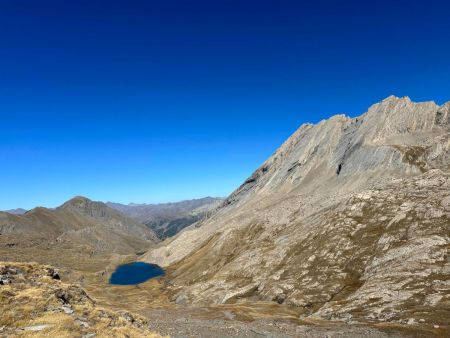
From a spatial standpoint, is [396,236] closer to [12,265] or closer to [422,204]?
[422,204]

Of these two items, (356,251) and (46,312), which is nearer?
(46,312)

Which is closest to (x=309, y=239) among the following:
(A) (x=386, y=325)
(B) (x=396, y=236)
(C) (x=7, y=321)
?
(B) (x=396, y=236)

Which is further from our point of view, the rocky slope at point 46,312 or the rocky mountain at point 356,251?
the rocky mountain at point 356,251

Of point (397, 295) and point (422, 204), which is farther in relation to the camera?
point (422, 204)

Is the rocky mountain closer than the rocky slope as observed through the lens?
No

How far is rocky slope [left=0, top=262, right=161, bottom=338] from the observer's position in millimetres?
27312

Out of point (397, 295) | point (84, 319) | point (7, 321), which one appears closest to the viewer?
point (7, 321)

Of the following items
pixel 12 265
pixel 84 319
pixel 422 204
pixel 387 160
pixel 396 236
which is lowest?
pixel 84 319

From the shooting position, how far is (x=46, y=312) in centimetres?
3091

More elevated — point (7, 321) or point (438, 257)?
point (438, 257)

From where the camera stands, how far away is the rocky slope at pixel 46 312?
27.3m

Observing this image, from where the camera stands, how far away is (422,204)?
11644cm

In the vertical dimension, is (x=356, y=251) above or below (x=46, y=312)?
above

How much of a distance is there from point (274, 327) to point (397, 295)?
3527 centimetres
